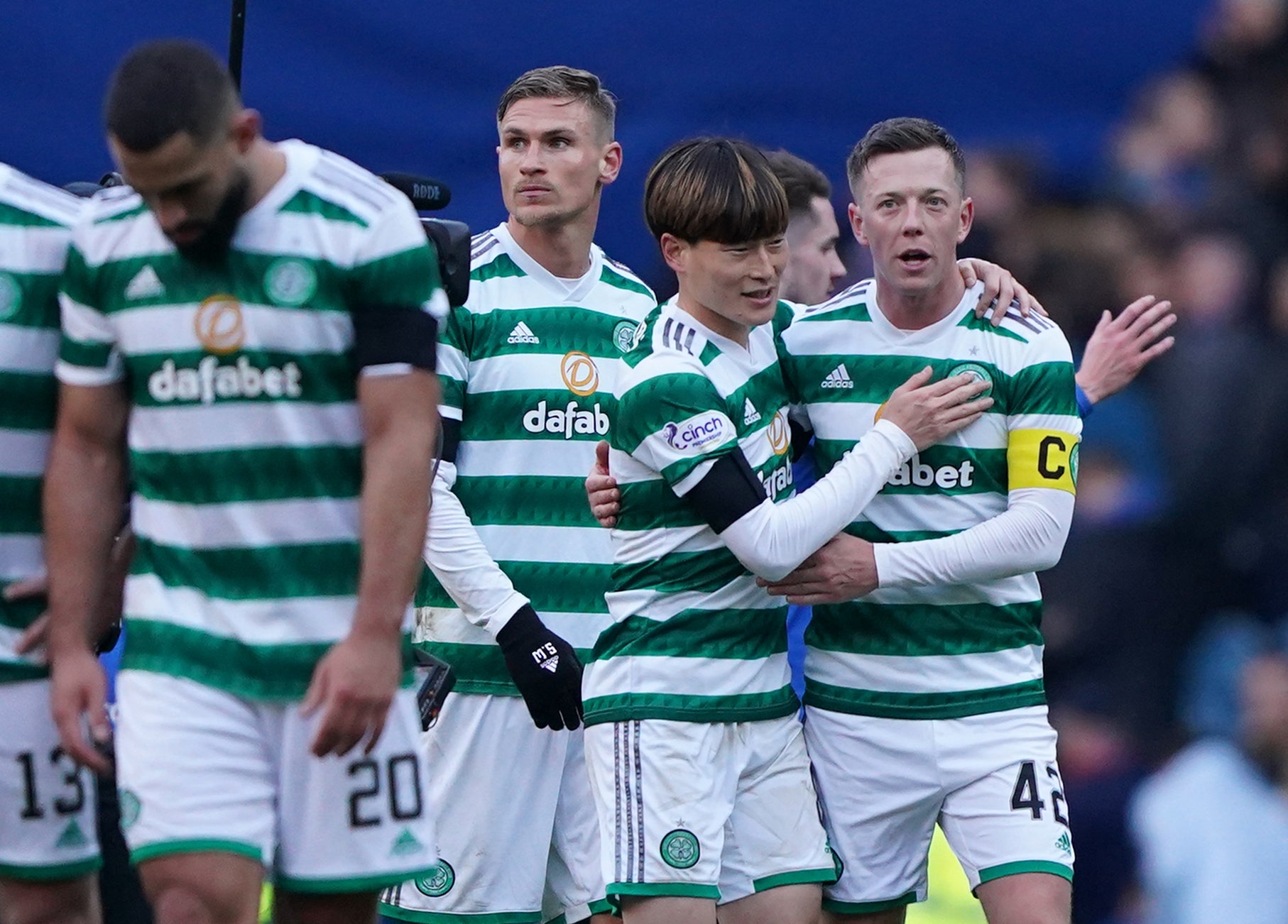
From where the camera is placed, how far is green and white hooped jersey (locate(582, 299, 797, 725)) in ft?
12.7

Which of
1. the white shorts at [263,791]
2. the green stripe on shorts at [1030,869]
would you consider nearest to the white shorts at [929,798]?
the green stripe on shorts at [1030,869]

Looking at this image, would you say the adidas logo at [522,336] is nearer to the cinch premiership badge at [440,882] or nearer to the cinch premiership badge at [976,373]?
the cinch premiership badge at [976,373]

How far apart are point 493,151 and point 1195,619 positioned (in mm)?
2990

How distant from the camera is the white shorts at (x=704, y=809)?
3.83m

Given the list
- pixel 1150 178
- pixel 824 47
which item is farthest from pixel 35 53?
pixel 1150 178

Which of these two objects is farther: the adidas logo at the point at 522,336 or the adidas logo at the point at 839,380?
the adidas logo at the point at 522,336

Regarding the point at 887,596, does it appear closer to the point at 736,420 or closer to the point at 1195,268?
the point at 736,420

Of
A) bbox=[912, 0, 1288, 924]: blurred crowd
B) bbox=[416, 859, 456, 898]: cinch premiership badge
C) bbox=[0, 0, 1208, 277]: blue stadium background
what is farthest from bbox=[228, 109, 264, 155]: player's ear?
bbox=[912, 0, 1288, 924]: blurred crowd

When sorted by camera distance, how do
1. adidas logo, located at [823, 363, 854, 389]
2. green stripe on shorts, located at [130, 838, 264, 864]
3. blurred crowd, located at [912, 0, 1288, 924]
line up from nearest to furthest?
green stripe on shorts, located at [130, 838, 264, 864] < adidas logo, located at [823, 363, 854, 389] < blurred crowd, located at [912, 0, 1288, 924]

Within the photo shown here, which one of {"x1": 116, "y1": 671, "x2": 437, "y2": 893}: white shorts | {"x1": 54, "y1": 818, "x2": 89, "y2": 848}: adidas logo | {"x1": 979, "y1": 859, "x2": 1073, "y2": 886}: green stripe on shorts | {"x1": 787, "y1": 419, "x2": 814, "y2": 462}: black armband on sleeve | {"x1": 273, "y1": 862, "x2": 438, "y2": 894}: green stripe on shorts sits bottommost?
{"x1": 979, "y1": 859, "x2": 1073, "y2": 886}: green stripe on shorts

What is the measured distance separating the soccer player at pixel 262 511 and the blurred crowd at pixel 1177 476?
13.1 feet

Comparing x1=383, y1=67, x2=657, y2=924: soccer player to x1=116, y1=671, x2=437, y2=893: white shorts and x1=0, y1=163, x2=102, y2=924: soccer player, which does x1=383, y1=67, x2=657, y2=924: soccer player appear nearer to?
x1=0, y1=163, x2=102, y2=924: soccer player

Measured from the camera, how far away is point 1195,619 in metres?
6.71

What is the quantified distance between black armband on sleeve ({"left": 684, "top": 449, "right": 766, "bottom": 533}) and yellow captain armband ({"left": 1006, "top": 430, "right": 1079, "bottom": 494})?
1.93 ft
